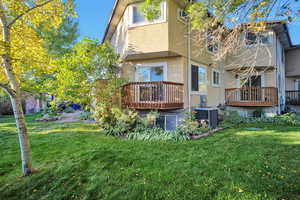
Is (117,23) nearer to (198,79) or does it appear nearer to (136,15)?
(136,15)

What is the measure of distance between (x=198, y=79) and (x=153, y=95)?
150 inches

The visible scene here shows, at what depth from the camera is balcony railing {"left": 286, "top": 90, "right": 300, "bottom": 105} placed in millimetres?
14469

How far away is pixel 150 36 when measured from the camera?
8.12 meters

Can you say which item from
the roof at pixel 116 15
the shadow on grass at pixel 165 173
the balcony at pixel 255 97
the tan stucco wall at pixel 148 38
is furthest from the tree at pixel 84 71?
the balcony at pixel 255 97

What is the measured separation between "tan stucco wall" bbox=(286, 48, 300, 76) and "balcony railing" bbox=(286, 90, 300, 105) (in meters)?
1.66

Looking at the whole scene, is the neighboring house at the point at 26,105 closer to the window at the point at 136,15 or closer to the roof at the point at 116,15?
the roof at the point at 116,15

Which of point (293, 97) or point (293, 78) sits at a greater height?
point (293, 78)

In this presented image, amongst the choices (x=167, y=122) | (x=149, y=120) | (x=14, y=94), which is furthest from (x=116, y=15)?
(x=14, y=94)

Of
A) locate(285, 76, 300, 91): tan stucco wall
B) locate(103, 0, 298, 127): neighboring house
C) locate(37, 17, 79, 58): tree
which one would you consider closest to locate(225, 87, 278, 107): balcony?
locate(103, 0, 298, 127): neighboring house

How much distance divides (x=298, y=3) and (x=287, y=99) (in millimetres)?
15467

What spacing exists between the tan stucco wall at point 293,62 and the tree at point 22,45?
18.8 m

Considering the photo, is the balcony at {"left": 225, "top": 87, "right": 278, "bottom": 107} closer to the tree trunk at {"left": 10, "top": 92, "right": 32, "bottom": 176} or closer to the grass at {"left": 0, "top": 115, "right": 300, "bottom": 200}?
the grass at {"left": 0, "top": 115, "right": 300, "bottom": 200}

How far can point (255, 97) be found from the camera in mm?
11250

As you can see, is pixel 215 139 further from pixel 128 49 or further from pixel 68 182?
pixel 128 49
